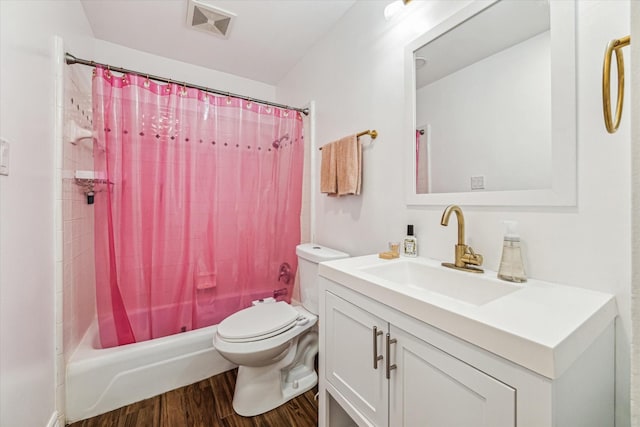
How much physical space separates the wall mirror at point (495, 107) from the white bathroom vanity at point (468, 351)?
0.34 m

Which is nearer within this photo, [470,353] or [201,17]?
[470,353]

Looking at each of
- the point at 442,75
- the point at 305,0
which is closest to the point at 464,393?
the point at 442,75

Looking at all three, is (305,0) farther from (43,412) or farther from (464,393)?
(43,412)

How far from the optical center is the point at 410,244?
1.20 meters

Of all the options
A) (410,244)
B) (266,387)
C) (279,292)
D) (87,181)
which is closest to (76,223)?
(87,181)

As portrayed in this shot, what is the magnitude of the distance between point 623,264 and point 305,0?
Answer: 190 centimetres

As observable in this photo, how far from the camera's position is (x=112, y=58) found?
2.01 meters

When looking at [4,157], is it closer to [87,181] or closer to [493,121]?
[87,181]

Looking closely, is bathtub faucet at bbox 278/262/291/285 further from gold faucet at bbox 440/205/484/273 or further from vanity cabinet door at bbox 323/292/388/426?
gold faucet at bbox 440/205/484/273

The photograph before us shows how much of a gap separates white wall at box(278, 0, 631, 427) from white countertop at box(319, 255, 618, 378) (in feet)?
0.38

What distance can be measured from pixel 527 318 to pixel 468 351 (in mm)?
148

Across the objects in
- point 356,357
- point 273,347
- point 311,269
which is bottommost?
point 273,347

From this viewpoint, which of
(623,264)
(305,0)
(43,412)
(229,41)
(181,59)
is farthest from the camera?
(181,59)

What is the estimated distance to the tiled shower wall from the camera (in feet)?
4.49
